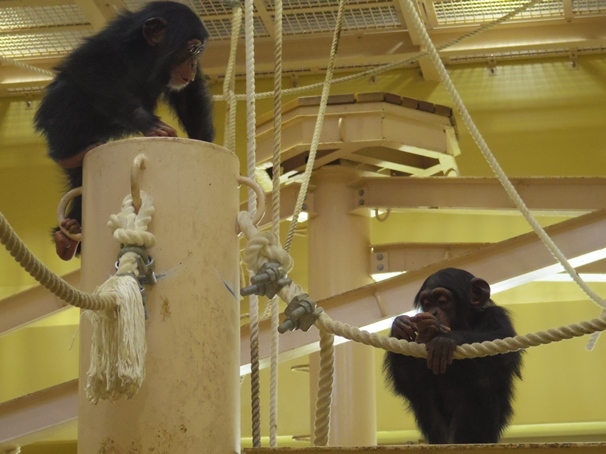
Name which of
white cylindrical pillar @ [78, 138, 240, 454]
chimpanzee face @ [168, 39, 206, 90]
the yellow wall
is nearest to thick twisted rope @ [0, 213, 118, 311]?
white cylindrical pillar @ [78, 138, 240, 454]

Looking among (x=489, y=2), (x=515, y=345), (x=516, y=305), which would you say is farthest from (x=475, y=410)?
(x=489, y=2)

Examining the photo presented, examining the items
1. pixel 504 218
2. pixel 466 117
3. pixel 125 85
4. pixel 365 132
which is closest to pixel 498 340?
pixel 466 117

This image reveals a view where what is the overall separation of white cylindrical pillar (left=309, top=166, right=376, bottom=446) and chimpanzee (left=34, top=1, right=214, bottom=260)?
1.88 meters

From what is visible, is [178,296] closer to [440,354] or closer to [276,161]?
[276,161]

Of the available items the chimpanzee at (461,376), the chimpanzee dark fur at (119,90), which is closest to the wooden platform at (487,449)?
the chimpanzee at (461,376)

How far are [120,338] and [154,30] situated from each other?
1882 mm

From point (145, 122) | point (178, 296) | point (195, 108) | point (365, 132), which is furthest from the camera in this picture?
point (365, 132)

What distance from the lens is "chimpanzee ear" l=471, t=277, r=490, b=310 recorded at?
11.4ft

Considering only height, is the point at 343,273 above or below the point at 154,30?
below

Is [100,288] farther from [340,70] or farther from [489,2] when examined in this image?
[340,70]

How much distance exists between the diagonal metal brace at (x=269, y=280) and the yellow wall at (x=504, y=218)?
533 cm

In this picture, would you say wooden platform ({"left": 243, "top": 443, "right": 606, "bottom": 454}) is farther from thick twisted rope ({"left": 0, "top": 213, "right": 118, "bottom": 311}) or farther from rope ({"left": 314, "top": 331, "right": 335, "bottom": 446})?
thick twisted rope ({"left": 0, "top": 213, "right": 118, "bottom": 311})

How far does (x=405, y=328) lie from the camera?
3.06 metres

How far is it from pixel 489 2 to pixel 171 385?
5.96 meters
